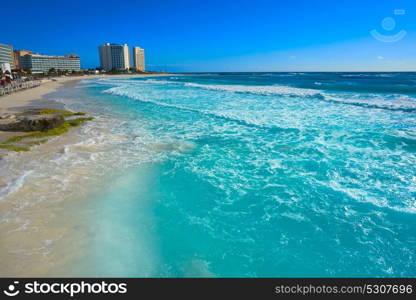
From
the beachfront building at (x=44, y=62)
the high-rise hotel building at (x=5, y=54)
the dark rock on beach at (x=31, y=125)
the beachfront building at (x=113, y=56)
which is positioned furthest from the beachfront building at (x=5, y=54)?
the dark rock on beach at (x=31, y=125)

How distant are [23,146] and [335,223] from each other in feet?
34.3

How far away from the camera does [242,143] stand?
10.5 meters

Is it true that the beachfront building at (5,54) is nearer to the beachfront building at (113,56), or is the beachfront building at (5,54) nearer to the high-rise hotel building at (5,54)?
the high-rise hotel building at (5,54)

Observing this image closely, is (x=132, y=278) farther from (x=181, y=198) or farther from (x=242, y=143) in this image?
(x=242, y=143)

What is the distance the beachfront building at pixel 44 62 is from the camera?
134750mm

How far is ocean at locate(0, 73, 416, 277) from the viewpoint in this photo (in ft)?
13.2

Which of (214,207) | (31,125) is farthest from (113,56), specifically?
(214,207)

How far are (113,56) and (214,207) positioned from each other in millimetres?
186159

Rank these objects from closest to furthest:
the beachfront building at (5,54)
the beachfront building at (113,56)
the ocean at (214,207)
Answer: the ocean at (214,207)
the beachfront building at (5,54)
the beachfront building at (113,56)

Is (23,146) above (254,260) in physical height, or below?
above

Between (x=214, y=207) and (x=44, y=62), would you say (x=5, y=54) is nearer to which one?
(x=44, y=62)

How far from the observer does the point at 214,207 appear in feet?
18.4

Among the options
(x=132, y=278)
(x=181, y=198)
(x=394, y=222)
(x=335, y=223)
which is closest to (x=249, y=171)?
(x=181, y=198)

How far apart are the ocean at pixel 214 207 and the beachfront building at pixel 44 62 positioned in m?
152
